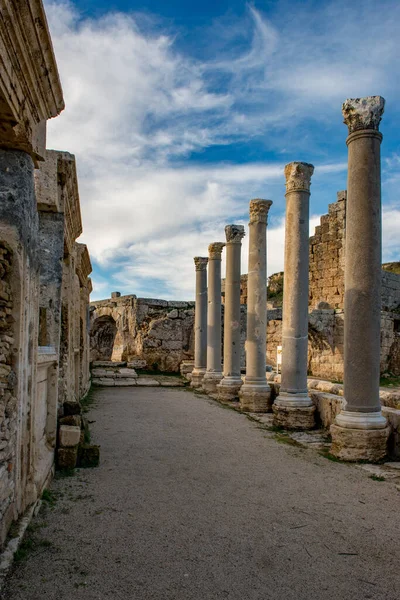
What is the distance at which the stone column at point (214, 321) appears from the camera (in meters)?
16.0

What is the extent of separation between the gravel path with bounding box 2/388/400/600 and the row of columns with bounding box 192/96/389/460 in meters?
0.93

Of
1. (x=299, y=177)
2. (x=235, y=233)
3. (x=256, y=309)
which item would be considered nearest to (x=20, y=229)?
(x=299, y=177)

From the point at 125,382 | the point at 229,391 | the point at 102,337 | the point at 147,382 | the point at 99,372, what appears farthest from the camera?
the point at 102,337

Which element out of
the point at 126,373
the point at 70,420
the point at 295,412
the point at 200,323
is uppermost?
the point at 200,323

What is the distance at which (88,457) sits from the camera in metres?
6.14

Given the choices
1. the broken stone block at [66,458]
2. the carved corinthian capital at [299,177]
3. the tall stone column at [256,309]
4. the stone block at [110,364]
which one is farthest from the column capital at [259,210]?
the stone block at [110,364]

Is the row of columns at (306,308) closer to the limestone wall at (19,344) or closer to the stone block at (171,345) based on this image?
the limestone wall at (19,344)

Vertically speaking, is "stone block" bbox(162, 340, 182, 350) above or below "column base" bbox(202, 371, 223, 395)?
above

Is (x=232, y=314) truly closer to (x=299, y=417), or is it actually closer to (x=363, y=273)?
(x=299, y=417)

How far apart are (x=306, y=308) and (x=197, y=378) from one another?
8745 millimetres

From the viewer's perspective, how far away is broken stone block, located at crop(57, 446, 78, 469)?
19.4 feet

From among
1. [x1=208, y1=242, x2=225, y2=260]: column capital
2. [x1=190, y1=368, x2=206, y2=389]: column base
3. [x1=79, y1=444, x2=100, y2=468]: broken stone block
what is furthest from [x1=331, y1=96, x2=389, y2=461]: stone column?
[x1=190, y1=368, x2=206, y2=389]: column base

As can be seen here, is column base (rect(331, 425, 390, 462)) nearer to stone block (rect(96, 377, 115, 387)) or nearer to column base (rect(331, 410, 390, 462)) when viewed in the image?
column base (rect(331, 410, 390, 462))

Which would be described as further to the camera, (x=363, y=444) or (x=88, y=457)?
(x=363, y=444)
